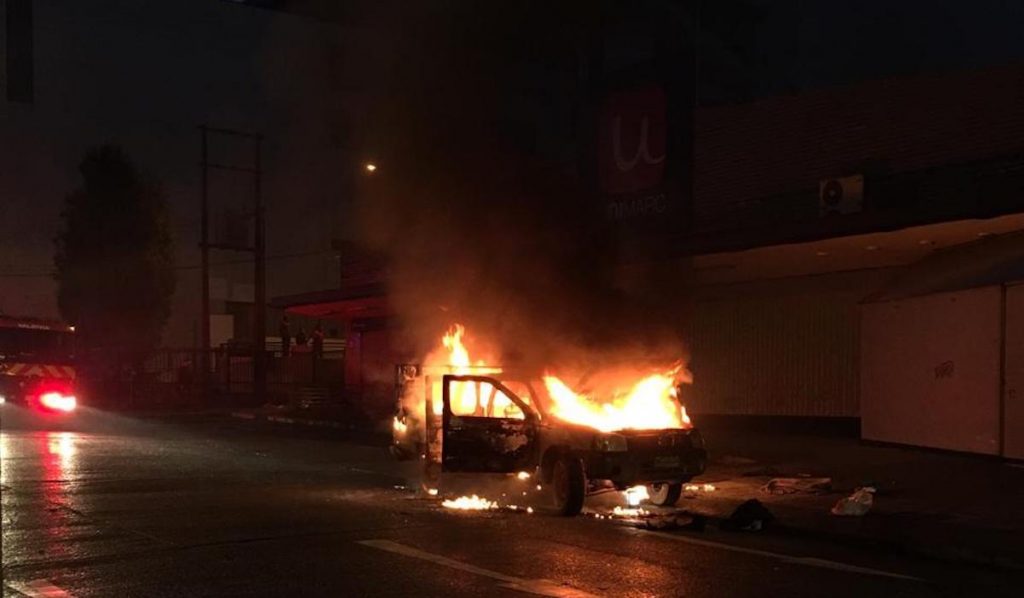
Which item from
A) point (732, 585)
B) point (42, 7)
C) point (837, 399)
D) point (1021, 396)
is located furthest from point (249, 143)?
point (732, 585)

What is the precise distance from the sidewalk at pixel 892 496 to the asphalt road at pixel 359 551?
1.27 feet

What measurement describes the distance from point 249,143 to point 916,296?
96.4ft

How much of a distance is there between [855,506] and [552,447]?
2.98m

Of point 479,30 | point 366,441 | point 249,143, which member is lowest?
point 366,441

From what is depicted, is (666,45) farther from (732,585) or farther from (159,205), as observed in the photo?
(159,205)

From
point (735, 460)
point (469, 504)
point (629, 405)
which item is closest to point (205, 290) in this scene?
point (735, 460)

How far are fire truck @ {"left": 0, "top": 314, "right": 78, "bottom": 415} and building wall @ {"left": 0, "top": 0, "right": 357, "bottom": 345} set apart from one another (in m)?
9.93

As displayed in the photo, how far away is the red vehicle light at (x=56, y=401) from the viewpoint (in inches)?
946

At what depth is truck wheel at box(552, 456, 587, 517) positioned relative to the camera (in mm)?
9727

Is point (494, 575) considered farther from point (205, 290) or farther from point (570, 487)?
point (205, 290)

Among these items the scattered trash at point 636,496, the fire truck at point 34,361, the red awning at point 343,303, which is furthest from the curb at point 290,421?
the scattered trash at point 636,496

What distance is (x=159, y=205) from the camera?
36.1 m

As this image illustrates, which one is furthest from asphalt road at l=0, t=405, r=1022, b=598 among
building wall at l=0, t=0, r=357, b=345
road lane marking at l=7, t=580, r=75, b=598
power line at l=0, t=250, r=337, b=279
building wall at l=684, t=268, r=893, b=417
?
power line at l=0, t=250, r=337, b=279

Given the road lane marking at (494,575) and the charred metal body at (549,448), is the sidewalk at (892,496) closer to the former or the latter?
the charred metal body at (549,448)
